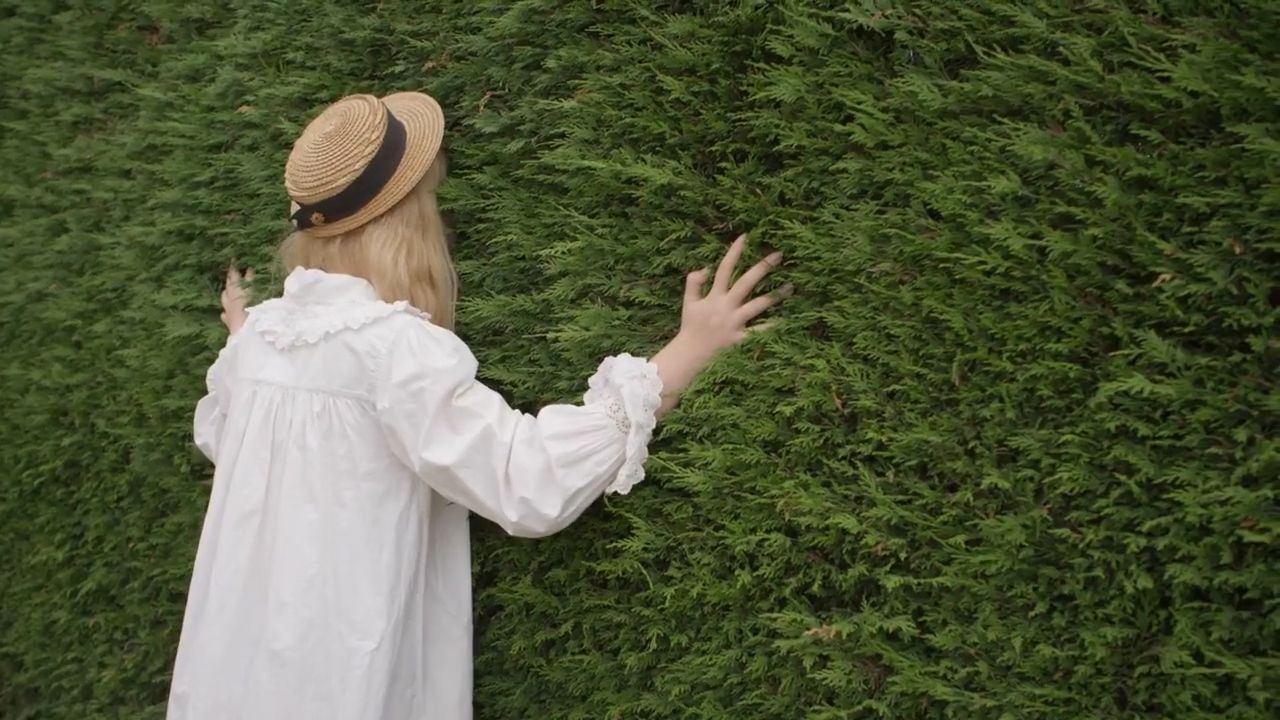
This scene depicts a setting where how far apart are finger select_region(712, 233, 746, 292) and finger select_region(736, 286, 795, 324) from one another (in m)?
0.07

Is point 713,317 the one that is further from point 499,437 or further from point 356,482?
point 356,482

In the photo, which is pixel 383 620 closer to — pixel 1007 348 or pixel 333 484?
pixel 333 484

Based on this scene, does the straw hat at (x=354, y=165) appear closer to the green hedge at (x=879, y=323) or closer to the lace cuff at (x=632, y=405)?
the green hedge at (x=879, y=323)

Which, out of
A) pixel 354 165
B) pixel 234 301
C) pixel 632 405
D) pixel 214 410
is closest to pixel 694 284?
pixel 632 405

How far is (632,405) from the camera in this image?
104 inches

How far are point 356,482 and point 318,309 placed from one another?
1.48 ft

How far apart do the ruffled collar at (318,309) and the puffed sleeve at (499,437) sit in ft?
0.41

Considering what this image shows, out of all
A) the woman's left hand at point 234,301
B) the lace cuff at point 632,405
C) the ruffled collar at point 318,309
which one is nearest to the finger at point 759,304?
the lace cuff at point 632,405

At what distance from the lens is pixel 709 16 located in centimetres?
276

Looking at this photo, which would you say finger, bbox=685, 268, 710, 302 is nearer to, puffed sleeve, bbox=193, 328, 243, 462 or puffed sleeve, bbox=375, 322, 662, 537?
puffed sleeve, bbox=375, 322, 662, 537

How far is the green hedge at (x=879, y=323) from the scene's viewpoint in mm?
2104

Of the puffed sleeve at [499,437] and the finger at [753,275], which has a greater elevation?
the finger at [753,275]

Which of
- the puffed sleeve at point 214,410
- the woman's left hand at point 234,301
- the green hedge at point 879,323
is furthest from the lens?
the woman's left hand at point 234,301

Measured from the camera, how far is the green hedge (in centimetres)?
210
